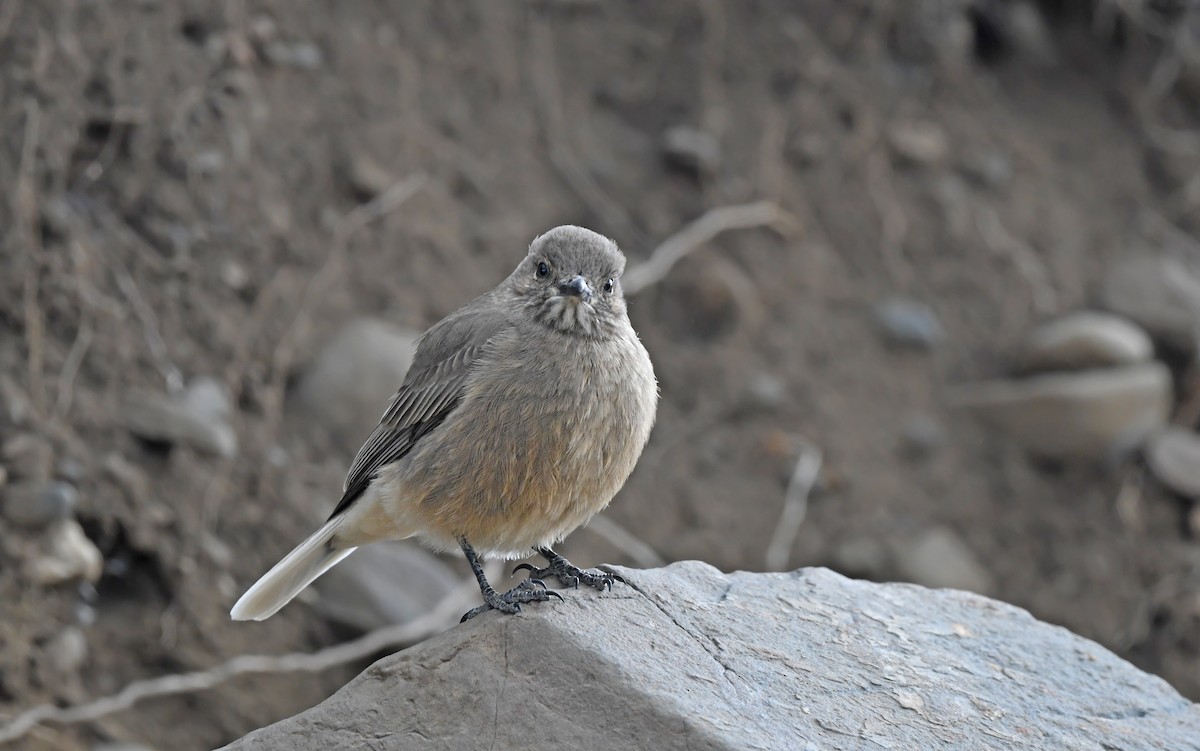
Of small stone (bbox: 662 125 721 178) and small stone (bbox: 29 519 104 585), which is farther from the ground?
small stone (bbox: 662 125 721 178)

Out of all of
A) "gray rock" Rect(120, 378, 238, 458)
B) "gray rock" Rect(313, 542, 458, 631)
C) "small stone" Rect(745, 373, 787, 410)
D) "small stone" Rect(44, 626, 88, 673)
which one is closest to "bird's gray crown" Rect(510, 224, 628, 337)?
"gray rock" Rect(313, 542, 458, 631)

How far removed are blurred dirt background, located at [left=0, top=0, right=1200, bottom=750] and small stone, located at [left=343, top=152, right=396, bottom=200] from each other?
0.06 feet

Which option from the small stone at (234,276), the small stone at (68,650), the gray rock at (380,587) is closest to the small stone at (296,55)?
the small stone at (234,276)

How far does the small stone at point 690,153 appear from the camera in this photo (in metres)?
9.02

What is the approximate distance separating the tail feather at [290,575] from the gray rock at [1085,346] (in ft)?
17.4

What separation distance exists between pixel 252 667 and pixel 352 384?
1663mm

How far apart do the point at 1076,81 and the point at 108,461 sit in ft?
24.8

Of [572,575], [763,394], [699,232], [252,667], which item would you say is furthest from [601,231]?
[572,575]

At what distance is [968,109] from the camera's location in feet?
32.7

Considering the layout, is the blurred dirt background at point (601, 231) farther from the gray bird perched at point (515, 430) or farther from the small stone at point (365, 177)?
the gray bird perched at point (515, 430)

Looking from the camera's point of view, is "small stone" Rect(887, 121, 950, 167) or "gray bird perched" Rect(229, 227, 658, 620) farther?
"small stone" Rect(887, 121, 950, 167)

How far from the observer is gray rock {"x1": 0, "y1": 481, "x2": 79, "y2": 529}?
19.6 ft

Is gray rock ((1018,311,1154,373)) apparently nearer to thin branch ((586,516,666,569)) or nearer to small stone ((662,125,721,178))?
small stone ((662,125,721,178))

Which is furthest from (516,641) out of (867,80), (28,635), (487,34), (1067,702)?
(867,80)
